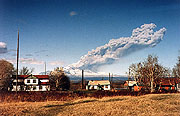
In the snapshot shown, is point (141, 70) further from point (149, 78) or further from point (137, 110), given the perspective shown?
point (137, 110)

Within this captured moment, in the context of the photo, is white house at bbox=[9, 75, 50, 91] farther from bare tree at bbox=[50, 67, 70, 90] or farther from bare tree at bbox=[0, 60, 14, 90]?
bare tree at bbox=[0, 60, 14, 90]

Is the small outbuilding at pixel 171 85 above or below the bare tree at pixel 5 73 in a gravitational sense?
below

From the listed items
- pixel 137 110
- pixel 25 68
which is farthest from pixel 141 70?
pixel 25 68

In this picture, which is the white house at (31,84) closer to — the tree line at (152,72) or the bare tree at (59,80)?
the bare tree at (59,80)

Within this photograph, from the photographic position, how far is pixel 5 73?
177 feet

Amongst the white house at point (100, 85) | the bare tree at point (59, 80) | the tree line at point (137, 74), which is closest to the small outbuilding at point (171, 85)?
the tree line at point (137, 74)

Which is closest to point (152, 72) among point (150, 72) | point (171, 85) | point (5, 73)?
point (150, 72)

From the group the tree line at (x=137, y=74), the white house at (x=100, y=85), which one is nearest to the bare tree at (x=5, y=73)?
the tree line at (x=137, y=74)

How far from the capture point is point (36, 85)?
59.1 metres

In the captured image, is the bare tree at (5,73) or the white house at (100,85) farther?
the white house at (100,85)

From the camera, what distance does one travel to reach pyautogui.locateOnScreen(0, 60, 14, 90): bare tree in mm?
53000

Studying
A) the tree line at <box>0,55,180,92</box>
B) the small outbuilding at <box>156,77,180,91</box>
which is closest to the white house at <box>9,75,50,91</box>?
the tree line at <box>0,55,180,92</box>

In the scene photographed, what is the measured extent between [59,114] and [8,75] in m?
47.0

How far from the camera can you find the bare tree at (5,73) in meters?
53.0
